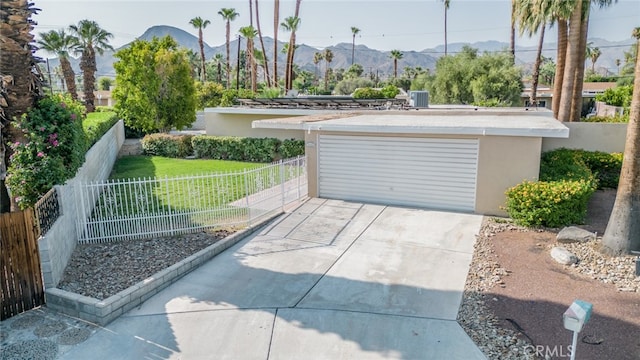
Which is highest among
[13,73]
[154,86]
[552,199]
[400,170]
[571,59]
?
[571,59]

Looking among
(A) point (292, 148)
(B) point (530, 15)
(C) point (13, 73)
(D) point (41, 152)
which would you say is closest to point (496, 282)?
(D) point (41, 152)

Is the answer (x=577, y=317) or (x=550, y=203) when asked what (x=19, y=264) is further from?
(x=550, y=203)

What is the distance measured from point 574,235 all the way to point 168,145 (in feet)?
64.7

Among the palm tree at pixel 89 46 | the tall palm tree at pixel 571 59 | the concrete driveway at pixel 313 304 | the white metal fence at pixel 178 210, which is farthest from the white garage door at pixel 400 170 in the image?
the palm tree at pixel 89 46

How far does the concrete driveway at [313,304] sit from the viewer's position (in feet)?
17.4

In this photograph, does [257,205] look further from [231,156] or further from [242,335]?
[231,156]

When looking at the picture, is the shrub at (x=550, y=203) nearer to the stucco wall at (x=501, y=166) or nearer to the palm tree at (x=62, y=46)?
the stucco wall at (x=501, y=166)

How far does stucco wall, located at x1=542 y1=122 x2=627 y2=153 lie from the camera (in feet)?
46.1

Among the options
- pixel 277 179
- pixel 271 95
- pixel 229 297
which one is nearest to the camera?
pixel 229 297

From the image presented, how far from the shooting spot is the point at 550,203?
940 cm

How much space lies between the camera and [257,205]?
35.8ft

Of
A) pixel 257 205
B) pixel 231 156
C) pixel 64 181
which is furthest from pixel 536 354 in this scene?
pixel 231 156

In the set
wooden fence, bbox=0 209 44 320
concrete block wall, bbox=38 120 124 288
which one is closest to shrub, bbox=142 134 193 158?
concrete block wall, bbox=38 120 124 288

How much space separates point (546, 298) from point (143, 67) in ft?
74.0
